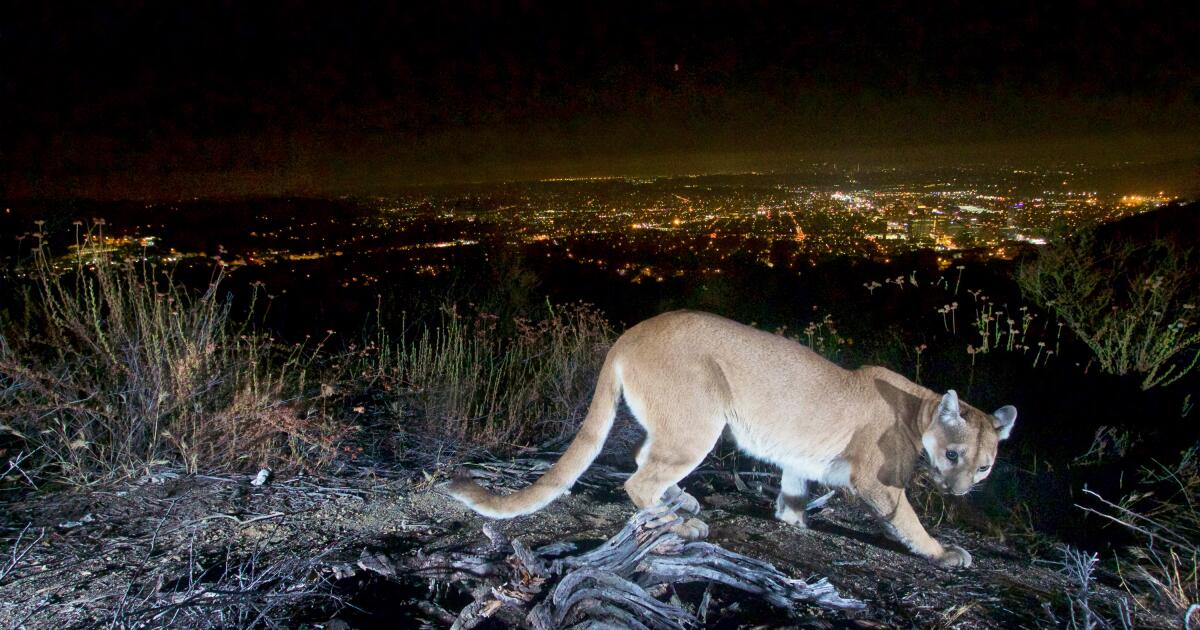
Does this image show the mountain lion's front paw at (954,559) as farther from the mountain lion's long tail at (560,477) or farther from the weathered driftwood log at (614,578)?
the mountain lion's long tail at (560,477)

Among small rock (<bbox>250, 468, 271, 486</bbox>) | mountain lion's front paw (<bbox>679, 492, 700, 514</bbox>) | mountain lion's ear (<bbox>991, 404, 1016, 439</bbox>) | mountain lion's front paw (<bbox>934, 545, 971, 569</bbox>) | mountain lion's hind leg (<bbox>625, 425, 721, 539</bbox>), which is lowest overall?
mountain lion's front paw (<bbox>934, 545, 971, 569</bbox>)

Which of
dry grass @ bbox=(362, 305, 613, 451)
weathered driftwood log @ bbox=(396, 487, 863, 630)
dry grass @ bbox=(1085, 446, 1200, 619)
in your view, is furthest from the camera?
dry grass @ bbox=(362, 305, 613, 451)

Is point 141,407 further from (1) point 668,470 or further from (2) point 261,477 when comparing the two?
(1) point 668,470

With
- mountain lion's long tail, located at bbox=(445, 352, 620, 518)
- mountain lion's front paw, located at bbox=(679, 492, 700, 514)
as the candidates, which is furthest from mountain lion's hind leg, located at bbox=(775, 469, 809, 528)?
mountain lion's long tail, located at bbox=(445, 352, 620, 518)

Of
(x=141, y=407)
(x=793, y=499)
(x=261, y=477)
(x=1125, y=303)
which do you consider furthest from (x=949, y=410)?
(x=1125, y=303)

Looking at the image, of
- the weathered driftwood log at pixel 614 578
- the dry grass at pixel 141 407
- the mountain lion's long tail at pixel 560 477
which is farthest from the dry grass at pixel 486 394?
the weathered driftwood log at pixel 614 578

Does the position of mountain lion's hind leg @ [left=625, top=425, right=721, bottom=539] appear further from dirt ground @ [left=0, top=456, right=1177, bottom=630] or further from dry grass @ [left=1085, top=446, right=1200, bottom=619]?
dry grass @ [left=1085, top=446, right=1200, bottom=619]
